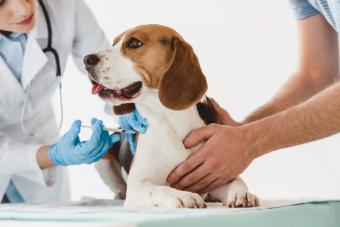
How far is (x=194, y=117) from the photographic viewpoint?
1652 mm

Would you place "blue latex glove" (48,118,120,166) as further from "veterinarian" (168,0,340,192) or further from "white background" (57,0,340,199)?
"white background" (57,0,340,199)

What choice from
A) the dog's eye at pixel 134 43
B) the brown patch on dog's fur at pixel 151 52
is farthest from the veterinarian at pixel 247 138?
the dog's eye at pixel 134 43

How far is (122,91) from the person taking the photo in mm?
1576

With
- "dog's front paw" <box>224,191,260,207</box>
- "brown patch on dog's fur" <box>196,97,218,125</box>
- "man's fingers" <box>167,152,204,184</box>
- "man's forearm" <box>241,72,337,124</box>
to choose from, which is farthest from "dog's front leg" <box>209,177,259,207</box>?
"man's forearm" <box>241,72,337,124</box>

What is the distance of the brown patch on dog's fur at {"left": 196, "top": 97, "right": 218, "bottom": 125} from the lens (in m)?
1.70

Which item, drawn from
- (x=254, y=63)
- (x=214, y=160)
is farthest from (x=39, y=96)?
(x=254, y=63)

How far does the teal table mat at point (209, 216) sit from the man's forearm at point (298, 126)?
0.24 metres

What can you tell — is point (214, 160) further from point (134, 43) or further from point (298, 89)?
point (298, 89)

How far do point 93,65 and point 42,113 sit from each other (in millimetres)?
704

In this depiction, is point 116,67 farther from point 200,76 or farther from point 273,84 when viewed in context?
point 273,84

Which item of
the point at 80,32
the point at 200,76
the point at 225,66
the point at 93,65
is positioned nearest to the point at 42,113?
the point at 80,32

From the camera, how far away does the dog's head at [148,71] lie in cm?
156

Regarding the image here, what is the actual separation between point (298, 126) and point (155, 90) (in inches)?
16.8

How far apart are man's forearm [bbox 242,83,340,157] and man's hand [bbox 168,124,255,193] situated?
0.04 meters
